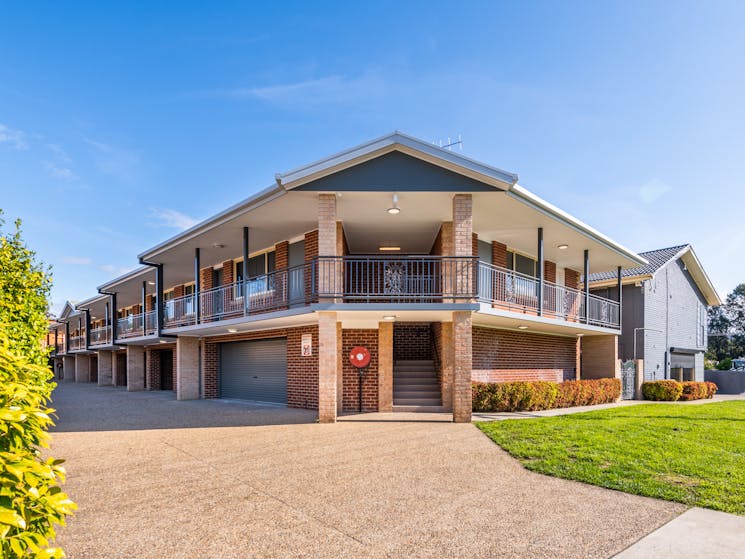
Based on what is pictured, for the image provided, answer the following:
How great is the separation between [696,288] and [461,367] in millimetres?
24509

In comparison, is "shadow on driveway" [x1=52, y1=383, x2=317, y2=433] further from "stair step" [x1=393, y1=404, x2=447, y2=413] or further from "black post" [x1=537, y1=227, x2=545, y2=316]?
"black post" [x1=537, y1=227, x2=545, y2=316]

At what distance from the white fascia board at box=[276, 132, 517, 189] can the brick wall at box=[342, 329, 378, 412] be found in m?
4.81

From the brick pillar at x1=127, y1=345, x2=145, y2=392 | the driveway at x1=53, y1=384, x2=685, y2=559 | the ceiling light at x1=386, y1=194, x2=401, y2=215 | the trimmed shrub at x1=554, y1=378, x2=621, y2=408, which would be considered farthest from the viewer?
the brick pillar at x1=127, y1=345, x2=145, y2=392

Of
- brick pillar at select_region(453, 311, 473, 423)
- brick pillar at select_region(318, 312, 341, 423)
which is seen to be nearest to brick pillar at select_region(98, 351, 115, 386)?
brick pillar at select_region(318, 312, 341, 423)

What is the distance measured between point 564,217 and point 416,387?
6.57 meters

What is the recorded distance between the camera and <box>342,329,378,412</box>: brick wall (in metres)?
13.2

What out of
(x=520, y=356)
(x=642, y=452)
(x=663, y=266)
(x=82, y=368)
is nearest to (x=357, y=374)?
(x=520, y=356)

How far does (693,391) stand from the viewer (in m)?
20.4

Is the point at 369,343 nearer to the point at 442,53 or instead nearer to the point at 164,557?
the point at 442,53

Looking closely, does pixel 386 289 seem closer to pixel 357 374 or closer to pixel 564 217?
pixel 357 374

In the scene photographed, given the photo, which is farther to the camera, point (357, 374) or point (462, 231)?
point (357, 374)

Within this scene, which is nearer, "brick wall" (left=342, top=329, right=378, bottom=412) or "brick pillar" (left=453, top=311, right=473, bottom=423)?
"brick pillar" (left=453, top=311, right=473, bottom=423)

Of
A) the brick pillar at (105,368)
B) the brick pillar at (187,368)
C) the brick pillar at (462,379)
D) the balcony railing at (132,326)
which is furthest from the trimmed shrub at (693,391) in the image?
the brick pillar at (105,368)

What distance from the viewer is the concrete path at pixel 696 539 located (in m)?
3.96
